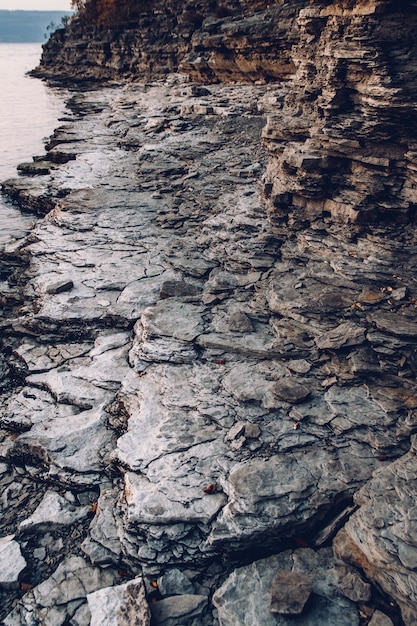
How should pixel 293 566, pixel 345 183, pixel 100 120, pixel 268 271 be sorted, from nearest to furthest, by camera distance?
pixel 293 566
pixel 345 183
pixel 268 271
pixel 100 120

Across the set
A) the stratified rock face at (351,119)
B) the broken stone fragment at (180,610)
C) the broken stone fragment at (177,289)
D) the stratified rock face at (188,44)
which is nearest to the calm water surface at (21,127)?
the stratified rock face at (188,44)

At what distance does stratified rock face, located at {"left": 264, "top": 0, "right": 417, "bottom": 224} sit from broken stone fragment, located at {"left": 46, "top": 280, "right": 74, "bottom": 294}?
4572mm

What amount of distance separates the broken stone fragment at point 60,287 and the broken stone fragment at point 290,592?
7.07m

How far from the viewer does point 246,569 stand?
532 cm

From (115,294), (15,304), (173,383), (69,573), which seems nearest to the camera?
(69,573)

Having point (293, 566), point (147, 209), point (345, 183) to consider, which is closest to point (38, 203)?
point (147, 209)

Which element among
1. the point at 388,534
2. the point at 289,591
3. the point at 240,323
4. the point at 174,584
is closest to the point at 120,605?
the point at 174,584

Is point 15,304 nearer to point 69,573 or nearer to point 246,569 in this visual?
point 69,573

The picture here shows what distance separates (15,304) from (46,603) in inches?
269

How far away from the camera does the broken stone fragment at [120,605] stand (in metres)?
4.97

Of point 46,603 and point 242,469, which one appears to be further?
point 242,469

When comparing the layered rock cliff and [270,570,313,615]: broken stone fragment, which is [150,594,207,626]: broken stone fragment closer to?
the layered rock cliff

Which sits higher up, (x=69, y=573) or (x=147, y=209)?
(x=147, y=209)

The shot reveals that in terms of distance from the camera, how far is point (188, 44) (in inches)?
1469
